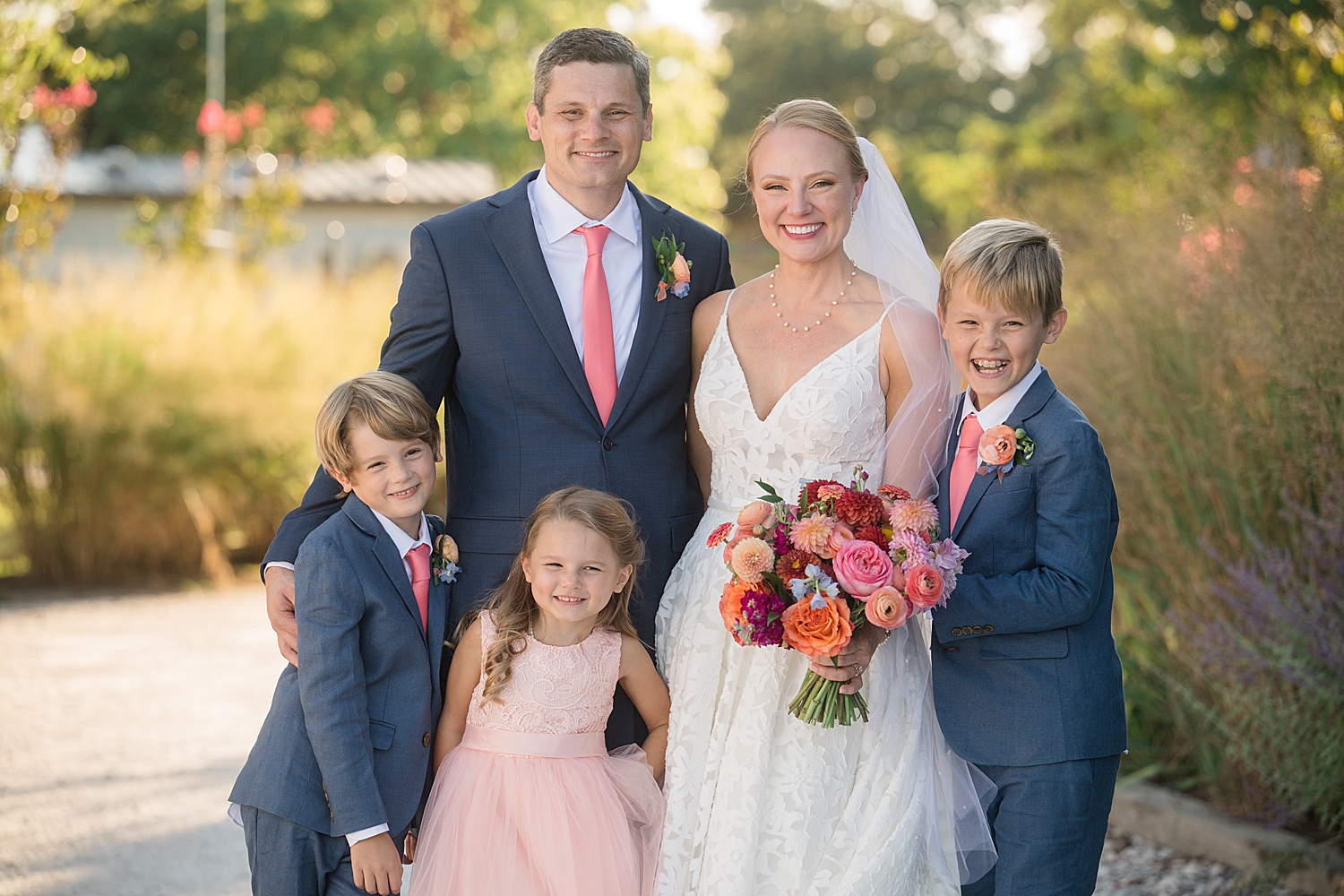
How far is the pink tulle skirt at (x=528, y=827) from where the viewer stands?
2914 mm

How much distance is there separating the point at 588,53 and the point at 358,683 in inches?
67.4

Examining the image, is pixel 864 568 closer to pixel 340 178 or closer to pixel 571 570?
pixel 571 570

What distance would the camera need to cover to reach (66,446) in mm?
8055

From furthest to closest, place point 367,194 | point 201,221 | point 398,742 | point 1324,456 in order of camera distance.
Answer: point 367,194 → point 201,221 → point 1324,456 → point 398,742

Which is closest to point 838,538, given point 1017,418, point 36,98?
point 1017,418

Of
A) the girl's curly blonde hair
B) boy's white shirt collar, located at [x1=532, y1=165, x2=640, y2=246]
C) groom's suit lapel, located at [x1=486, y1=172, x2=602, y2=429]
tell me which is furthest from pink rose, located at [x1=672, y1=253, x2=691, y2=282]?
the girl's curly blonde hair

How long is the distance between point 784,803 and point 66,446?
269 inches

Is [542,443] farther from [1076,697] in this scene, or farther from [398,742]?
[1076,697]

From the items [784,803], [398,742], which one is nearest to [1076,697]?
[784,803]

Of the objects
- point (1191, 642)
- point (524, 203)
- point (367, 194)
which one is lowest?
point (1191, 642)

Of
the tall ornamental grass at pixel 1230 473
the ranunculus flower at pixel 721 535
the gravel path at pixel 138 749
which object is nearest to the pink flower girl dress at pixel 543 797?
the ranunculus flower at pixel 721 535

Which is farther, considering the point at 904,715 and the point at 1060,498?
the point at 904,715

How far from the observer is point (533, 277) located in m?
3.21

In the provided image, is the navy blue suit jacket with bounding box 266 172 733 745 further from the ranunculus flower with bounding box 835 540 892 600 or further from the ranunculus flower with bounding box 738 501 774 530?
the ranunculus flower with bounding box 835 540 892 600
